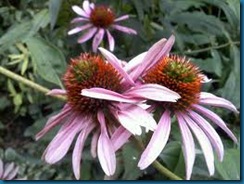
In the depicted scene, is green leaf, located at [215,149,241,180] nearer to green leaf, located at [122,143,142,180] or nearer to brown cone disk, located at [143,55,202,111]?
green leaf, located at [122,143,142,180]

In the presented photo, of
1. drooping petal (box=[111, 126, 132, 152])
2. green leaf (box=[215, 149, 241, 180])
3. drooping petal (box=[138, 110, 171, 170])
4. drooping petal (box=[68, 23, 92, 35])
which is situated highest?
drooping petal (box=[111, 126, 132, 152])

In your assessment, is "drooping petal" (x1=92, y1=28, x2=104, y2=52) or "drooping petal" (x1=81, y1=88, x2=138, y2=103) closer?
"drooping petal" (x1=81, y1=88, x2=138, y2=103)

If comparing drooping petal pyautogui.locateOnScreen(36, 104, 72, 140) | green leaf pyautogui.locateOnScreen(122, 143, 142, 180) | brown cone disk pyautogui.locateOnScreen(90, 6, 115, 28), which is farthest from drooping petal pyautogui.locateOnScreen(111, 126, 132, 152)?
brown cone disk pyautogui.locateOnScreen(90, 6, 115, 28)

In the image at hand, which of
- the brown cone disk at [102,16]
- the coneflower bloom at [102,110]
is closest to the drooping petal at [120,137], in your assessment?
the coneflower bloom at [102,110]

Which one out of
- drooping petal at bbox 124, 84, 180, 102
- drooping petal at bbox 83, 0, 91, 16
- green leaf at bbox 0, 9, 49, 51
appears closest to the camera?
drooping petal at bbox 124, 84, 180, 102

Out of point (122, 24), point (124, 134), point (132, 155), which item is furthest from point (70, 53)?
point (124, 134)

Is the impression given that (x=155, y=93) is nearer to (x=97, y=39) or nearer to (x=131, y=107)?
(x=131, y=107)

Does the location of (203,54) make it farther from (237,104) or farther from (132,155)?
(132,155)

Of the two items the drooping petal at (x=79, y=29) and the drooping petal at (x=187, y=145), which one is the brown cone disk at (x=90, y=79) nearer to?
the drooping petal at (x=187, y=145)
